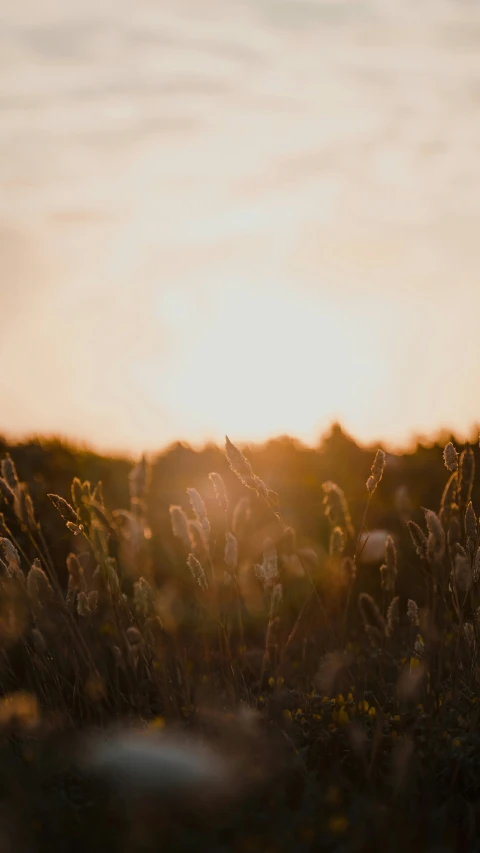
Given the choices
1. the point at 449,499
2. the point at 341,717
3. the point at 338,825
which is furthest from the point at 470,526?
the point at 338,825

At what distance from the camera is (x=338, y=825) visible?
89.2 inches

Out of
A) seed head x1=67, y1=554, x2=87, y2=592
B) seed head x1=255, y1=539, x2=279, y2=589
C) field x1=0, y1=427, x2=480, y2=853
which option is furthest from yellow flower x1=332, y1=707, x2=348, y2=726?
seed head x1=67, y1=554, x2=87, y2=592

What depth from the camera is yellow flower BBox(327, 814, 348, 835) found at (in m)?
2.27

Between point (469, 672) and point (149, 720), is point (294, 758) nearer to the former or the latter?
point (149, 720)

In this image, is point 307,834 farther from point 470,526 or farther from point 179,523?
point 470,526

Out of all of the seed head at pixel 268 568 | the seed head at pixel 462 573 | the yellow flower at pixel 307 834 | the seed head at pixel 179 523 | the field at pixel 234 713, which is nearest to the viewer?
the yellow flower at pixel 307 834

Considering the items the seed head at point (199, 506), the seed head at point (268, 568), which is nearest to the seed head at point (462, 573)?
the seed head at point (268, 568)

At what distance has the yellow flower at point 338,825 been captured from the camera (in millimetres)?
2266

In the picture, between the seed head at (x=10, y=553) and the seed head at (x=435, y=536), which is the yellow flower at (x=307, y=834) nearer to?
the seed head at (x=435, y=536)

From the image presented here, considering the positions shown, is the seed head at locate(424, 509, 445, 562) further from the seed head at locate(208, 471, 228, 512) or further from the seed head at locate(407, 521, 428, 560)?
the seed head at locate(208, 471, 228, 512)

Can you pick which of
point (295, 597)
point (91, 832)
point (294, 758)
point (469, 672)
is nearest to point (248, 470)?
point (294, 758)

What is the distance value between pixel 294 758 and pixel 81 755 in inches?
28.1

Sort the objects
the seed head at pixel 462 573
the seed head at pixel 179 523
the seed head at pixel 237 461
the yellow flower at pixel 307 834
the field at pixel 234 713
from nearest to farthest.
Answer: the yellow flower at pixel 307 834, the field at pixel 234 713, the seed head at pixel 237 461, the seed head at pixel 179 523, the seed head at pixel 462 573

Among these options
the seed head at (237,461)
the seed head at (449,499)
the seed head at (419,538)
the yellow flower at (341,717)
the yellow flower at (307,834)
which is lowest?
the yellow flower at (341,717)
